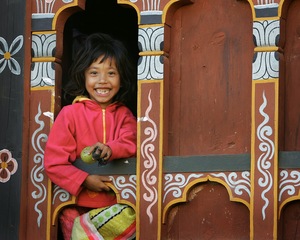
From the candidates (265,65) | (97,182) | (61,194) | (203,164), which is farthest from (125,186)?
(265,65)

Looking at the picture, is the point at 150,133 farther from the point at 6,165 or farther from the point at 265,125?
the point at 6,165

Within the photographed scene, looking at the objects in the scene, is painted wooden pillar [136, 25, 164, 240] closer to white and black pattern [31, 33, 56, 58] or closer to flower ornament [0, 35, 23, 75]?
white and black pattern [31, 33, 56, 58]

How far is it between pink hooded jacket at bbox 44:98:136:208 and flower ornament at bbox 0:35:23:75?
1.37 ft

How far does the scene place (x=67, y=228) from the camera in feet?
33.2

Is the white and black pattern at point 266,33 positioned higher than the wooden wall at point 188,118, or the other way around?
the white and black pattern at point 266,33

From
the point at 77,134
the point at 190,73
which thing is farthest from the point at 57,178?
the point at 190,73

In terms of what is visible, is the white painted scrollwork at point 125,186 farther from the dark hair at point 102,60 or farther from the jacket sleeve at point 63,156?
the dark hair at point 102,60

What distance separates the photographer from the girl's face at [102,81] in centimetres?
1023

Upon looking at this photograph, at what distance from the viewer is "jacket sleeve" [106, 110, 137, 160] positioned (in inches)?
391

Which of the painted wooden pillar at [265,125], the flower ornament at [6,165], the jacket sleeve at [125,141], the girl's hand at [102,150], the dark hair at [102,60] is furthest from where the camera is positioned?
the dark hair at [102,60]

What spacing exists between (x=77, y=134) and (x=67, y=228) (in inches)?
22.9

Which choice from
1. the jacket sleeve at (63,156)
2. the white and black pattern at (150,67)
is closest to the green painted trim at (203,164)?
the jacket sleeve at (63,156)

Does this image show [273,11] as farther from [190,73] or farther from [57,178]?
[57,178]

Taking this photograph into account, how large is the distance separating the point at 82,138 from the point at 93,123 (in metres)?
0.12
